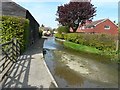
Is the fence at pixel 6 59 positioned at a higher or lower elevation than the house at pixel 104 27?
lower

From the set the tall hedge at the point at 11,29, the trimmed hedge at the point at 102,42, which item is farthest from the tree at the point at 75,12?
the tall hedge at the point at 11,29

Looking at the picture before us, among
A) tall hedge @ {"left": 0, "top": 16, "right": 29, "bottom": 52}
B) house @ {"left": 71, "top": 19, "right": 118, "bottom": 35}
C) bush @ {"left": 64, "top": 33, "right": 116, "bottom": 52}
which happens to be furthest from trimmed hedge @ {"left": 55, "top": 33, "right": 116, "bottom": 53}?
house @ {"left": 71, "top": 19, "right": 118, "bottom": 35}

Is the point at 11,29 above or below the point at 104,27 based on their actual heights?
below

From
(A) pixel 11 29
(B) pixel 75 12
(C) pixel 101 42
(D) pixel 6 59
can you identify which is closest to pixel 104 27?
(B) pixel 75 12

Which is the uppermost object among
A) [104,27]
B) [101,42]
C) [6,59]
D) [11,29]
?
[104,27]

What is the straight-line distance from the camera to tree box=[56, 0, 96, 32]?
147ft

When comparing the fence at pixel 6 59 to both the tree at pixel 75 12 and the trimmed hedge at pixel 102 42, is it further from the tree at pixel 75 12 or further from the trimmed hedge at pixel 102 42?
the tree at pixel 75 12

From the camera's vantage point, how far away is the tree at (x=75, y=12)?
4466cm

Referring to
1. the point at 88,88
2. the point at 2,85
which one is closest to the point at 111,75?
the point at 88,88

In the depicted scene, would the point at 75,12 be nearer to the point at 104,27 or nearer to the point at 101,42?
the point at 104,27

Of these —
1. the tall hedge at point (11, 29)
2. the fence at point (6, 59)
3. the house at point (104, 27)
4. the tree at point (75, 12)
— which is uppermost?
the tree at point (75, 12)

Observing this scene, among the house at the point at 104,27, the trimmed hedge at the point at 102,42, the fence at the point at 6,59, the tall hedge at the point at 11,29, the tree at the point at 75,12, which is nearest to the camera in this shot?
the fence at the point at 6,59

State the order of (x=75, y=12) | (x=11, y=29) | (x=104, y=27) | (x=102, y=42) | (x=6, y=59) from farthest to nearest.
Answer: (x=104, y=27)
(x=75, y=12)
(x=102, y=42)
(x=11, y=29)
(x=6, y=59)

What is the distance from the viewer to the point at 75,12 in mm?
44781
